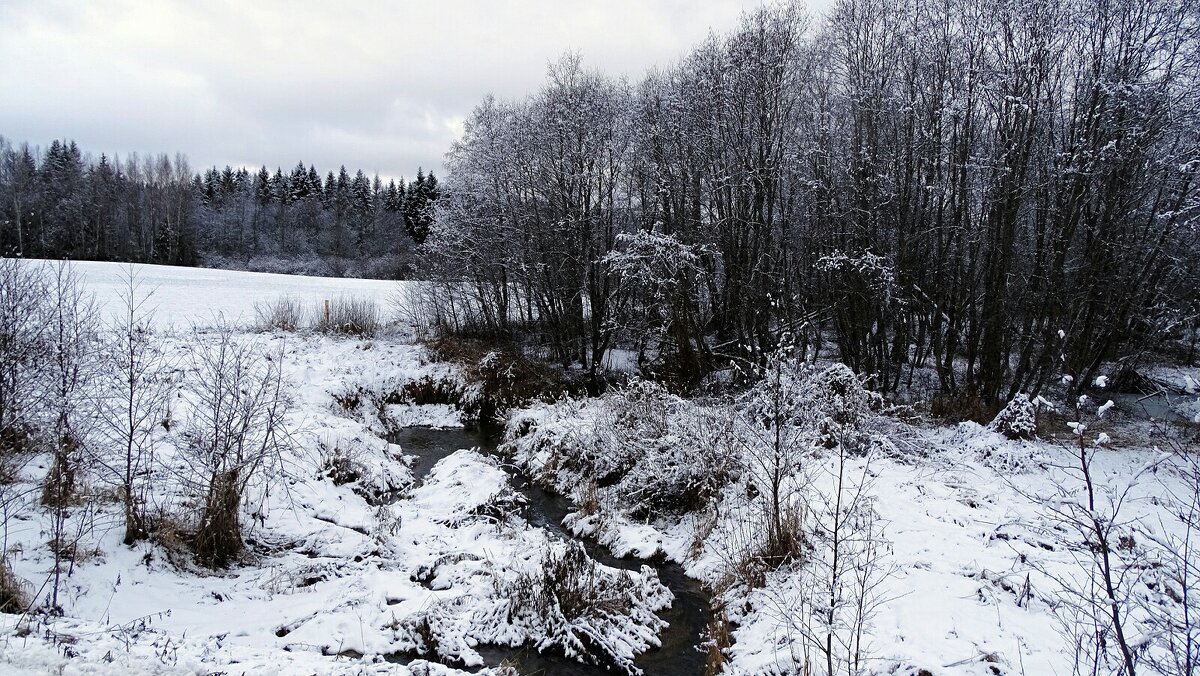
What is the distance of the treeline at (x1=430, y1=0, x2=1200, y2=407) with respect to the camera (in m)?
12.2

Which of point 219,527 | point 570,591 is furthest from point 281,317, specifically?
point 570,591

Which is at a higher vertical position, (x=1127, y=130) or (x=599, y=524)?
(x=1127, y=130)

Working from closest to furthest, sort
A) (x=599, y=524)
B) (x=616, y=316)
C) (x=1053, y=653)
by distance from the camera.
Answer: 1. (x=1053, y=653)
2. (x=599, y=524)
3. (x=616, y=316)

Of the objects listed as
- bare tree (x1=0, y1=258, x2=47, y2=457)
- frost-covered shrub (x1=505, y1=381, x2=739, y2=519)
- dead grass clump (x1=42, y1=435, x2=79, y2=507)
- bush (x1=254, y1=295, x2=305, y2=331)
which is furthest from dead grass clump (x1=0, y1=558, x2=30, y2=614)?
bush (x1=254, y1=295, x2=305, y2=331)

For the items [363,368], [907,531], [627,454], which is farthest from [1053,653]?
[363,368]

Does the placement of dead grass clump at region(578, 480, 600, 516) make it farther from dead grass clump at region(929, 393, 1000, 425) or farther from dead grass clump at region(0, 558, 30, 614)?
dead grass clump at region(929, 393, 1000, 425)

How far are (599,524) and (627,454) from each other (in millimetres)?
1773

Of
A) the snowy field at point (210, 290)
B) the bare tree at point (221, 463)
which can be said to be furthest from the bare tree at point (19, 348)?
the snowy field at point (210, 290)

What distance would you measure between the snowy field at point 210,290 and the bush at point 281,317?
1.95 feet

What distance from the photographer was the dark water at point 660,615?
5.84 meters

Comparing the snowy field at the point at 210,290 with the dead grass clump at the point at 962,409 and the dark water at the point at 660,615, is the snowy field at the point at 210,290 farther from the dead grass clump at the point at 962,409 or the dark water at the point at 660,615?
the dead grass clump at the point at 962,409

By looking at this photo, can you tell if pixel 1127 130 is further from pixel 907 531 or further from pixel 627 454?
pixel 627 454

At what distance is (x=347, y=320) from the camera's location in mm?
22062

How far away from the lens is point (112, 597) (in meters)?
5.49
